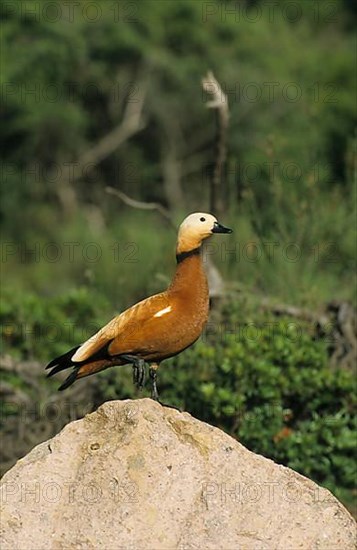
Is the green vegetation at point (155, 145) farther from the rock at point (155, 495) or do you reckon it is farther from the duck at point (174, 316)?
the rock at point (155, 495)

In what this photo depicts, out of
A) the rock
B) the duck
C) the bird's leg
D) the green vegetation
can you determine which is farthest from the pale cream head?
the green vegetation

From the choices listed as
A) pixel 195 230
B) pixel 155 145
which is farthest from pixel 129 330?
pixel 155 145

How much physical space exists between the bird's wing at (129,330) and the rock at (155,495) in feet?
2.05

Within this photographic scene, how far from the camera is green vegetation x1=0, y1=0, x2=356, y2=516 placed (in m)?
11.6

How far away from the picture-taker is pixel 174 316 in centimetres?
674

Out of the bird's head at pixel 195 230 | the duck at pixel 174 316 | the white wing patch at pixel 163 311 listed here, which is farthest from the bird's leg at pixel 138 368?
the bird's head at pixel 195 230

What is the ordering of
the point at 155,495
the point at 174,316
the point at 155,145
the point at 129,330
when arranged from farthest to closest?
the point at 155,145, the point at 129,330, the point at 174,316, the point at 155,495

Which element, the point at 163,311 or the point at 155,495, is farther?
the point at 163,311

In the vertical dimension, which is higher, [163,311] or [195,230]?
[195,230]

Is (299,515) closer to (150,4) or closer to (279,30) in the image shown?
(150,4)

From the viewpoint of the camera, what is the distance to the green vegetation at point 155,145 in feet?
38.1

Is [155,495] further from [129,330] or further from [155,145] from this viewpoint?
[155,145]

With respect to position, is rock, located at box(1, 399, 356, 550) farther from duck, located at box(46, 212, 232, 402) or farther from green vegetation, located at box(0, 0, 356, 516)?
green vegetation, located at box(0, 0, 356, 516)

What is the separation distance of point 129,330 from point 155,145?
18.2 m
